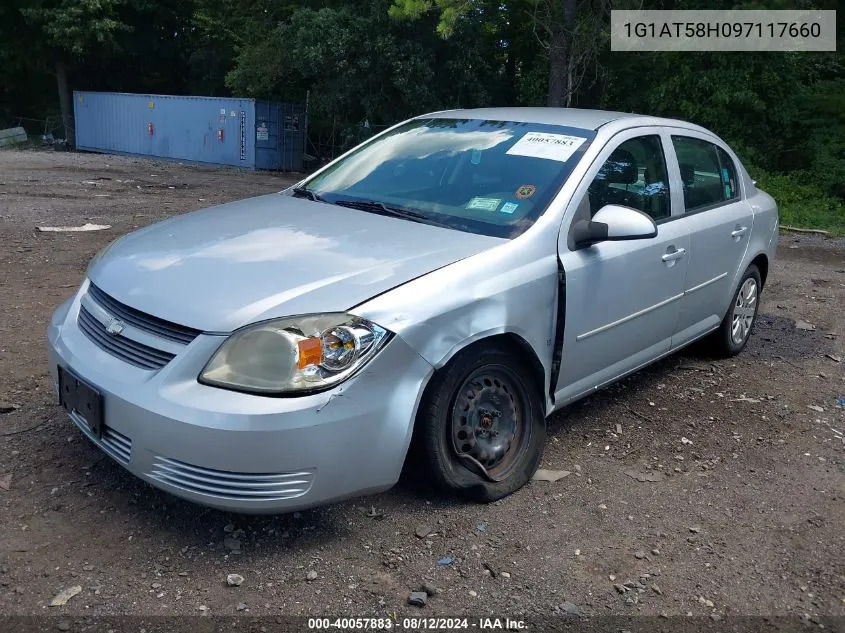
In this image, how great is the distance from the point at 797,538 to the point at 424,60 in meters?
20.1

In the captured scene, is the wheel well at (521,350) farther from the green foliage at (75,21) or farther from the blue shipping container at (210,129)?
the green foliage at (75,21)

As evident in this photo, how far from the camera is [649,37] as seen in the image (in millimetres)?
18812

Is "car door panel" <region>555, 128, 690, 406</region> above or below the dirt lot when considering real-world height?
above

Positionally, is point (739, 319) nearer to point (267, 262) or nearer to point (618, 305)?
point (618, 305)

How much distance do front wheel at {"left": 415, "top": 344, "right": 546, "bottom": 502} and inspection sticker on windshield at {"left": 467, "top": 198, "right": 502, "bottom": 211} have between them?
74cm

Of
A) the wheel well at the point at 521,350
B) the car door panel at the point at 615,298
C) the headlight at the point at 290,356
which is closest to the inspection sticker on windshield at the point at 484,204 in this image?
the car door panel at the point at 615,298

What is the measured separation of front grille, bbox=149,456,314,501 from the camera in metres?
2.76

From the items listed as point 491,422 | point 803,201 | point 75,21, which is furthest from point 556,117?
point 75,21

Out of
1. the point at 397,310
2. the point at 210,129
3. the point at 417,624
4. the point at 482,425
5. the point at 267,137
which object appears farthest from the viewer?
the point at 210,129

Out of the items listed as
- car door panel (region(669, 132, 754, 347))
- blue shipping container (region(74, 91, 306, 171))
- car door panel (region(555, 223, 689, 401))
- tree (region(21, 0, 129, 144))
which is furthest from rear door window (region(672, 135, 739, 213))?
Result: tree (region(21, 0, 129, 144))

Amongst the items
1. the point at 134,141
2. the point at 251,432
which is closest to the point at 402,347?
the point at 251,432

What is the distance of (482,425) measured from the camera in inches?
133

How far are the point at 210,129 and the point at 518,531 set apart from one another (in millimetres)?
23745

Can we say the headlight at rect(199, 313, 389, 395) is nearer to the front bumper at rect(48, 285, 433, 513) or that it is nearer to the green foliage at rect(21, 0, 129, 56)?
the front bumper at rect(48, 285, 433, 513)
